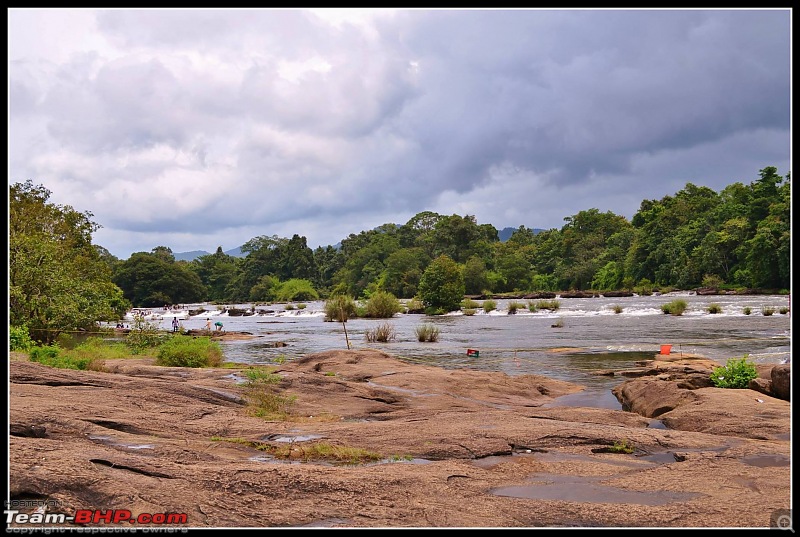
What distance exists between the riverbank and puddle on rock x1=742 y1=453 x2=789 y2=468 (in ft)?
0.12

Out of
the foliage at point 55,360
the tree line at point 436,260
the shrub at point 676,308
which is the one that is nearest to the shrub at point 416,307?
the tree line at point 436,260

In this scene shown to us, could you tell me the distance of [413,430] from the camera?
1051 centimetres

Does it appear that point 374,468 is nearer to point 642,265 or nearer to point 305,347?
point 305,347

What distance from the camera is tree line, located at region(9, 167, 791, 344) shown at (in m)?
27.9

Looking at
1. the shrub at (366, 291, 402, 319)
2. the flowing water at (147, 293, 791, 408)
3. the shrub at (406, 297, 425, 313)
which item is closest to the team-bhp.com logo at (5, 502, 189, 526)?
the flowing water at (147, 293, 791, 408)

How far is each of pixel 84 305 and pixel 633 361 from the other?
22724mm

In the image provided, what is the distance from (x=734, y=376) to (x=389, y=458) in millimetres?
10434

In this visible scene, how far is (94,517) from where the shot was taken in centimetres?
540

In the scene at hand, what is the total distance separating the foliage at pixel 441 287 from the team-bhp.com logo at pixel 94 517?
6506 centimetres

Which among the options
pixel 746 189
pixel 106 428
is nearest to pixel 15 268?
pixel 106 428

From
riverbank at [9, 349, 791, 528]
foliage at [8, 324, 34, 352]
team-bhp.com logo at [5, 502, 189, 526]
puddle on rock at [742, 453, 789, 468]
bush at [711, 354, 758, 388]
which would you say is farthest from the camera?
foliage at [8, 324, 34, 352]

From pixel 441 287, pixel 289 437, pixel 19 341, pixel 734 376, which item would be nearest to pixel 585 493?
pixel 289 437

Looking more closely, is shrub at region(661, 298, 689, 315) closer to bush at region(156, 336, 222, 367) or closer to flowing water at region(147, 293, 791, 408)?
flowing water at region(147, 293, 791, 408)

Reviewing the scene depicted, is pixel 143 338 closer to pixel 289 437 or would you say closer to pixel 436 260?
pixel 289 437
